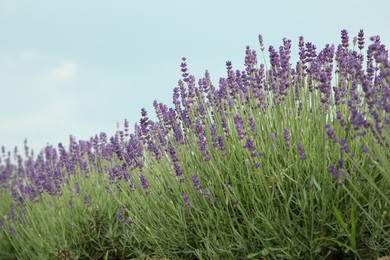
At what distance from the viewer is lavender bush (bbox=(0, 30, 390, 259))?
2658 millimetres

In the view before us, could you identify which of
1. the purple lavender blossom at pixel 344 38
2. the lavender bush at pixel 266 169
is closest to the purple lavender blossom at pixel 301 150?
the lavender bush at pixel 266 169

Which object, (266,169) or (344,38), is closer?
(266,169)

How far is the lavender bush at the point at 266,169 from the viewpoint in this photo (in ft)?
8.72

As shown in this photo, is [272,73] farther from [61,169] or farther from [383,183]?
[61,169]

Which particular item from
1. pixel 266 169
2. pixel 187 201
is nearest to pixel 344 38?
pixel 266 169

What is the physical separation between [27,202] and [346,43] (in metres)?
4.14

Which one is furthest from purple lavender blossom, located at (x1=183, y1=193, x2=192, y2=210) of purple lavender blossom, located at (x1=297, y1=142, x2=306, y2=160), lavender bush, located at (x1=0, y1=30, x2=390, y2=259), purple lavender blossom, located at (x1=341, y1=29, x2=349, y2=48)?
purple lavender blossom, located at (x1=341, y1=29, x2=349, y2=48)

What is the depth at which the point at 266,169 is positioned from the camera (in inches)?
117

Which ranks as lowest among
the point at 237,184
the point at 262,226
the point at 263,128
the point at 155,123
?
the point at 262,226

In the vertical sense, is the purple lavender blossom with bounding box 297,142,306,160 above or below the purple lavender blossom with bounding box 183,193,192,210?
above

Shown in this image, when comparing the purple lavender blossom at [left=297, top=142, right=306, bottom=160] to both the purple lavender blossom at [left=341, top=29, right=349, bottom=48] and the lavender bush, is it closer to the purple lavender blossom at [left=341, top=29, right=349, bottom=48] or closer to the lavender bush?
the lavender bush

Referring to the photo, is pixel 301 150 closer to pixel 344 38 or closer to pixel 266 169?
pixel 266 169

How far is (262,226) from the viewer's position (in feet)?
9.50

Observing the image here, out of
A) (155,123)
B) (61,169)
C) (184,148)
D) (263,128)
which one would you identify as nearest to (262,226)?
(263,128)
